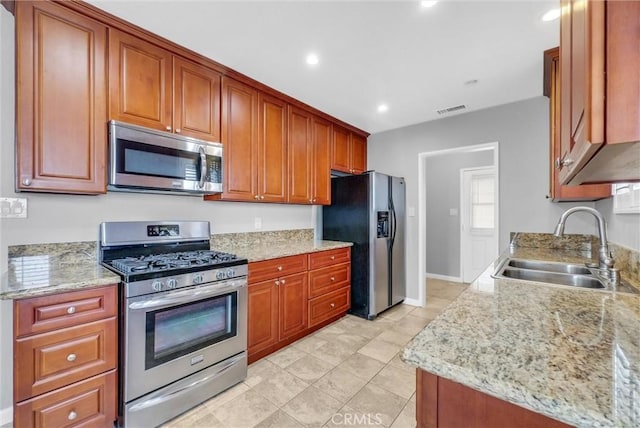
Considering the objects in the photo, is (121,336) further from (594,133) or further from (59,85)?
(594,133)

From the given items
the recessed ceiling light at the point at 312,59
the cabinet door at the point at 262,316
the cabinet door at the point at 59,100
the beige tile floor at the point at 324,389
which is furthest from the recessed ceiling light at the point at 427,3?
the beige tile floor at the point at 324,389

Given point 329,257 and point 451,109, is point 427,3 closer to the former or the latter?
point 451,109

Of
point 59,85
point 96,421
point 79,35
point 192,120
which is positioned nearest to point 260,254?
point 192,120

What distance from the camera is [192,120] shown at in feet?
7.09

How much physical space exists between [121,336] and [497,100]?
149 inches

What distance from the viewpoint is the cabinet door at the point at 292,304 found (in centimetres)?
248

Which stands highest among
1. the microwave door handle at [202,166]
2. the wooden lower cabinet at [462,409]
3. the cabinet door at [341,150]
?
the cabinet door at [341,150]

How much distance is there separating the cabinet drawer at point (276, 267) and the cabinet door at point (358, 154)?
1751mm

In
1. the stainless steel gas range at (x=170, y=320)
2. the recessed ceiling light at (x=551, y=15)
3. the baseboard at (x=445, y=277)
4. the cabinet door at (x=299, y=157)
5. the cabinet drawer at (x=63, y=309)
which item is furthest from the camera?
the baseboard at (x=445, y=277)

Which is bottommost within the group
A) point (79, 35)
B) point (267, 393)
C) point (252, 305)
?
point (267, 393)

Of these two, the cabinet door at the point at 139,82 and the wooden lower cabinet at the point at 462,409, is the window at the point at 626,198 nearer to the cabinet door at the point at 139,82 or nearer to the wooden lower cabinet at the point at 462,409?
the wooden lower cabinet at the point at 462,409

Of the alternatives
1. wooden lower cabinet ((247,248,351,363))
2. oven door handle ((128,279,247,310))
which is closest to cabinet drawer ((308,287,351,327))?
wooden lower cabinet ((247,248,351,363))

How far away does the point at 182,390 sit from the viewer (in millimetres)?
1693

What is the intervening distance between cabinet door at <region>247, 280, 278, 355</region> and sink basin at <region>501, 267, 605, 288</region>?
66.9 inches
